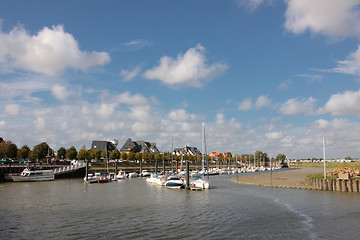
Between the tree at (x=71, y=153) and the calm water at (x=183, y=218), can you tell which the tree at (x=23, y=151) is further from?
the calm water at (x=183, y=218)

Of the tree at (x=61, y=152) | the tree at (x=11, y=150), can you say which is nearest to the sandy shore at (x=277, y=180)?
the tree at (x=11, y=150)

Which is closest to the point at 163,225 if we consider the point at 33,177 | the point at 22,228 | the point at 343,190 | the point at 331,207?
the point at 22,228

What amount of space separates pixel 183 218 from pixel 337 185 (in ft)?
128

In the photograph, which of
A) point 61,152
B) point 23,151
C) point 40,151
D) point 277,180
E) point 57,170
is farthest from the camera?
point 61,152

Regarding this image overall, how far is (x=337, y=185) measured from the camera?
2325 inches

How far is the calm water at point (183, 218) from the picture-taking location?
28.6 m

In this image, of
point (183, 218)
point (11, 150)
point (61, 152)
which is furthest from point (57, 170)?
point (183, 218)

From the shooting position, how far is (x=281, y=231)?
29969 mm

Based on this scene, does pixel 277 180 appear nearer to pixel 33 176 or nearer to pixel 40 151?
pixel 33 176

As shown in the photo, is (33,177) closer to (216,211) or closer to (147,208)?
(147,208)

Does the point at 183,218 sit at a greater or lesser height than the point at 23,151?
lesser

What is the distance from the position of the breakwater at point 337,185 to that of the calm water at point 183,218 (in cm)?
608

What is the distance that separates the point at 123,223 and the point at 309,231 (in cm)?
1996

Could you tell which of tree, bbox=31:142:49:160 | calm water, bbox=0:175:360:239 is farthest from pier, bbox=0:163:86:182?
calm water, bbox=0:175:360:239
